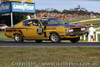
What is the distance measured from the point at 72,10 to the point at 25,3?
8854cm

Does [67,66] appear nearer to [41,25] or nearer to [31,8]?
[41,25]

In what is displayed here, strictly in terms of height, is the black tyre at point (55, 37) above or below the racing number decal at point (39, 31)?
below

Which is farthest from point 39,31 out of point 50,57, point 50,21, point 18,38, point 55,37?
point 50,57

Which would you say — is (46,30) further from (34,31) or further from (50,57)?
(50,57)

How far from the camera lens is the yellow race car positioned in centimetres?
1266

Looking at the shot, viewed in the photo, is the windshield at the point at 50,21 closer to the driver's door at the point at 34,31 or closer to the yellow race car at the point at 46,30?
the yellow race car at the point at 46,30

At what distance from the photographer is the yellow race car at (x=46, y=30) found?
1266 centimetres

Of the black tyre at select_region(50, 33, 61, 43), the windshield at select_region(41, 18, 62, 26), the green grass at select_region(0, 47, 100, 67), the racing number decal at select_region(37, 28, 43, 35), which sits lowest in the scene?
the green grass at select_region(0, 47, 100, 67)

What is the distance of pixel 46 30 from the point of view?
13.3 metres

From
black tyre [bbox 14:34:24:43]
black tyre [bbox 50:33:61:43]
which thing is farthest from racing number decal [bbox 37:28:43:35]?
black tyre [bbox 14:34:24:43]

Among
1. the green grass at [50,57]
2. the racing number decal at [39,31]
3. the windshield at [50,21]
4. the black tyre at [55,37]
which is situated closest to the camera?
the green grass at [50,57]

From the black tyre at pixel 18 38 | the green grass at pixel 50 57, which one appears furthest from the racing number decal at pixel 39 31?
the green grass at pixel 50 57

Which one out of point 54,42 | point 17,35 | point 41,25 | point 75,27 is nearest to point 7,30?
point 17,35

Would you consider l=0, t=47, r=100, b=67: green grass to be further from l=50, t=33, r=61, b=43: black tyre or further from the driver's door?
the driver's door
